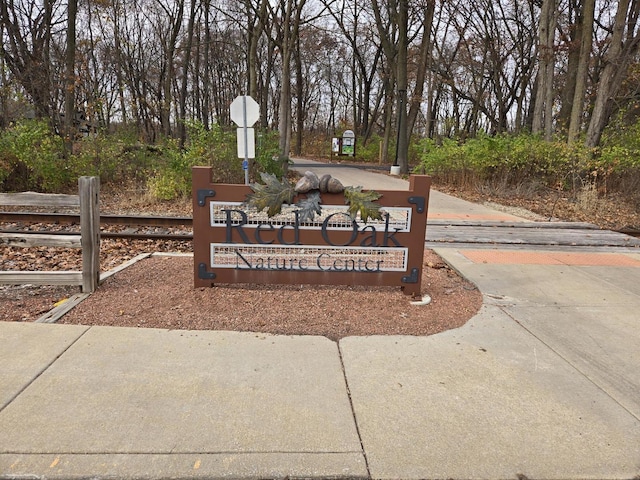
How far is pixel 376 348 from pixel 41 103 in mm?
15954

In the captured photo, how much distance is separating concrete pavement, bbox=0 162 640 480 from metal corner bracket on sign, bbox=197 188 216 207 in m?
1.40

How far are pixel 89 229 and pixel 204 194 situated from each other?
125cm

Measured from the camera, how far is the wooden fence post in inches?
174

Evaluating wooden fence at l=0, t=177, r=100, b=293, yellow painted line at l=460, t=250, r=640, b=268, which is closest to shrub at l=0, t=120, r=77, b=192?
wooden fence at l=0, t=177, r=100, b=293

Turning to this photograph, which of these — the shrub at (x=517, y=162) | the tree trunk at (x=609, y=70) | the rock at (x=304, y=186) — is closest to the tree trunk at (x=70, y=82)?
the rock at (x=304, y=186)

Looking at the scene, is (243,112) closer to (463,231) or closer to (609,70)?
(463,231)

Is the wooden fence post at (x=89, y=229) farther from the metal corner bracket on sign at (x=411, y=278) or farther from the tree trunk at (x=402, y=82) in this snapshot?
the tree trunk at (x=402, y=82)

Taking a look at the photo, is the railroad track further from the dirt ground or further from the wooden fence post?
the wooden fence post

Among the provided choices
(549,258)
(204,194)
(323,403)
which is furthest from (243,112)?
(323,403)

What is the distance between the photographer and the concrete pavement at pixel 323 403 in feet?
7.20

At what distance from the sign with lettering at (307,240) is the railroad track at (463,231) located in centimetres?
303

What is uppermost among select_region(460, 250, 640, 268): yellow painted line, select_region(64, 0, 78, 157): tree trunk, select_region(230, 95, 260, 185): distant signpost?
select_region(64, 0, 78, 157): tree trunk

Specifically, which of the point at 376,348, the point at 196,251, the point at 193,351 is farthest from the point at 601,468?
the point at 196,251

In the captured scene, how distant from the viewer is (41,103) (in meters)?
14.8
